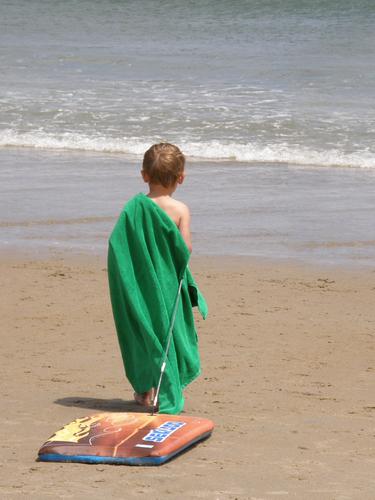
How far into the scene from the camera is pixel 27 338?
703 cm

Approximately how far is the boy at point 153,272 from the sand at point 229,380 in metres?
0.31

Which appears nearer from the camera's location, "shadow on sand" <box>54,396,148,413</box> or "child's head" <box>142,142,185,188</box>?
"child's head" <box>142,142,185,188</box>

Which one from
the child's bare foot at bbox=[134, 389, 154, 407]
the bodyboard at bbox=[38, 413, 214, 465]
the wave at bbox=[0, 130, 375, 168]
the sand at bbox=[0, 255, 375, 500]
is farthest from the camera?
the wave at bbox=[0, 130, 375, 168]

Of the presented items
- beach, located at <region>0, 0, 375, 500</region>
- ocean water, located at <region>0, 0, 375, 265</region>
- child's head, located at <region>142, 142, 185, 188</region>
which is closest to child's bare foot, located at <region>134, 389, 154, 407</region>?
beach, located at <region>0, 0, 375, 500</region>

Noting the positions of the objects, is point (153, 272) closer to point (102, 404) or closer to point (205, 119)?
point (102, 404)

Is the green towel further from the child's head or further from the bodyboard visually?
the bodyboard

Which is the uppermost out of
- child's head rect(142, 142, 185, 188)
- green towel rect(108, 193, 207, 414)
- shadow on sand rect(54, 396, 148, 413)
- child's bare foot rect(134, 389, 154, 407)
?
child's head rect(142, 142, 185, 188)

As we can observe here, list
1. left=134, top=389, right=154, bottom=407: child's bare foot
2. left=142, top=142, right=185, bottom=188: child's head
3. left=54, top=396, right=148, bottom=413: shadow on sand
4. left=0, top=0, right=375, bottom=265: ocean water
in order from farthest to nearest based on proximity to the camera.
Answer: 1. left=0, top=0, right=375, bottom=265: ocean water
2. left=54, top=396, right=148, bottom=413: shadow on sand
3. left=134, top=389, right=154, bottom=407: child's bare foot
4. left=142, top=142, right=185, bottom=188: child's head

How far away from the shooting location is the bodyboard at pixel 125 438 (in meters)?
4.77

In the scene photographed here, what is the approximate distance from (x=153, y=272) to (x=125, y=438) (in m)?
0.89

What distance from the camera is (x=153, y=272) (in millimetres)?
5453

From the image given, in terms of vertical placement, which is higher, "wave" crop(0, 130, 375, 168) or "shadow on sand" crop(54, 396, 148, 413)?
"wave" crop(0, 130, 375, 168)

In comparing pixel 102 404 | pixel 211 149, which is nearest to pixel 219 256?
pixel 102 404

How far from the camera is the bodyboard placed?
15.6 ft
